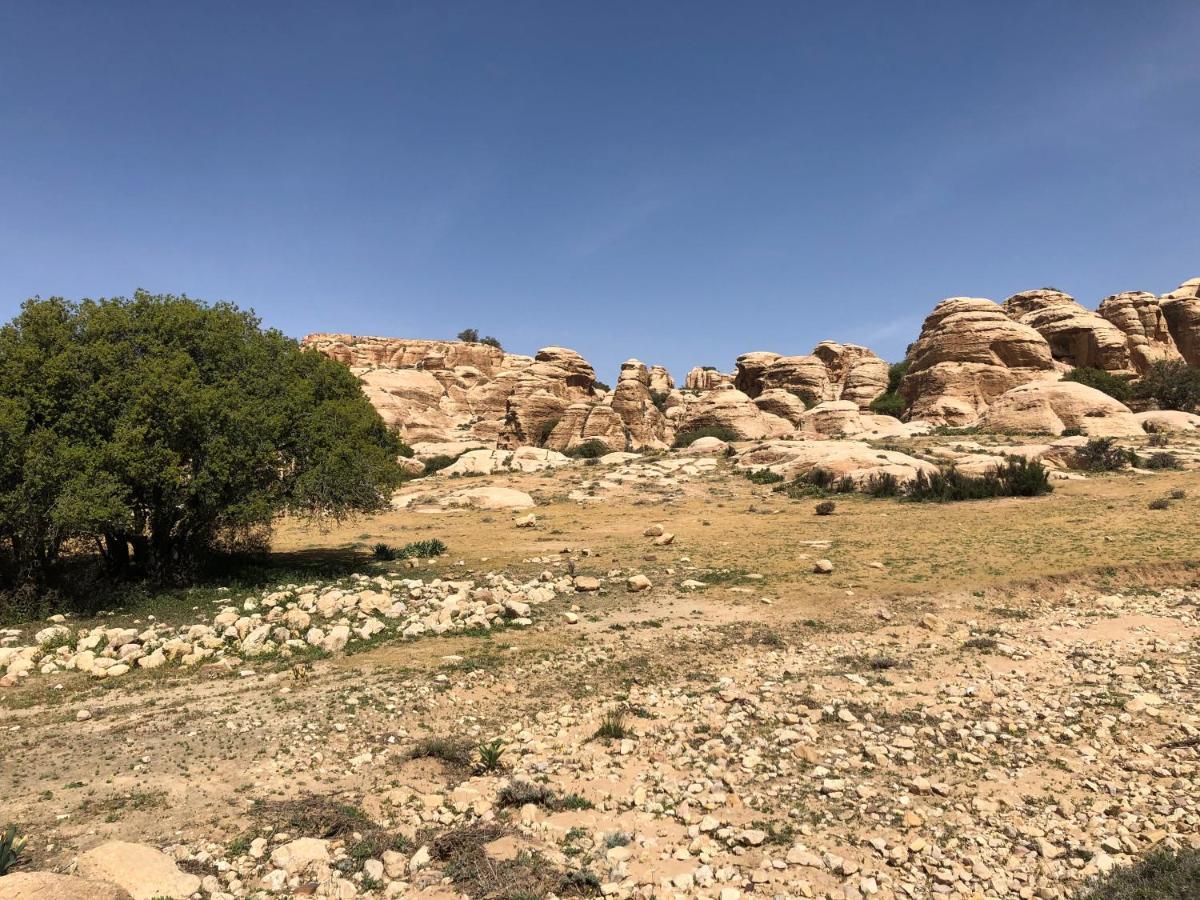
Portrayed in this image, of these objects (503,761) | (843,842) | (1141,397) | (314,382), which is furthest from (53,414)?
(1141,397)

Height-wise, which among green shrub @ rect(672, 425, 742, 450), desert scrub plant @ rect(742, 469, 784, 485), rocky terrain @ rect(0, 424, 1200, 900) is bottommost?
rocky terrain @ rect(0, 424, 1200, 900)

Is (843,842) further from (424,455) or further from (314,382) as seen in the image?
(424,455)

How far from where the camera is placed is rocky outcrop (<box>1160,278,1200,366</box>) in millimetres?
58094

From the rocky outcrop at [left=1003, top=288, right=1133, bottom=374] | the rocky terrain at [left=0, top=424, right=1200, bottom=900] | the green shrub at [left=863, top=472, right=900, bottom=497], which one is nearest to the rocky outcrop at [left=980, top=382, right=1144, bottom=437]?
the rocky outcrop at [left=1003, top=288, right=1133, bottom=374]

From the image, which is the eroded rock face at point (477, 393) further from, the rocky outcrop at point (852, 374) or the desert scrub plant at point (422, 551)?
the desert scrub plant at point (422, 551)

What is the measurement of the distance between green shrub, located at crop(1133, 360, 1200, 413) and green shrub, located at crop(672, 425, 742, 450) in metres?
30.6

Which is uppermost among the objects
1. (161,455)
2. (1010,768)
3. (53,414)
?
(53,414)

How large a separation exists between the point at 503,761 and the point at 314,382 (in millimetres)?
15443

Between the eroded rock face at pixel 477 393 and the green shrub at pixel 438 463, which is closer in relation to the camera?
the green shrub at pixel 438 463

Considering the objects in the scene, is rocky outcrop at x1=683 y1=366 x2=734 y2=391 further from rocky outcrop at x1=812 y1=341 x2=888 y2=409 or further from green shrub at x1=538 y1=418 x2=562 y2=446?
green shrub at x1=538 y1=418 x2=562 y2=446

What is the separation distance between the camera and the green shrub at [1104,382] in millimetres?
50375

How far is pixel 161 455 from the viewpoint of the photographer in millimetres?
14180

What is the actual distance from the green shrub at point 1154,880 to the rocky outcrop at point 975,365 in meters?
50.3

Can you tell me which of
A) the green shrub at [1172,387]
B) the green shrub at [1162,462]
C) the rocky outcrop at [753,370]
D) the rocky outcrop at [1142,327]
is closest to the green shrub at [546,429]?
the rocky outcrop at [753,370]
